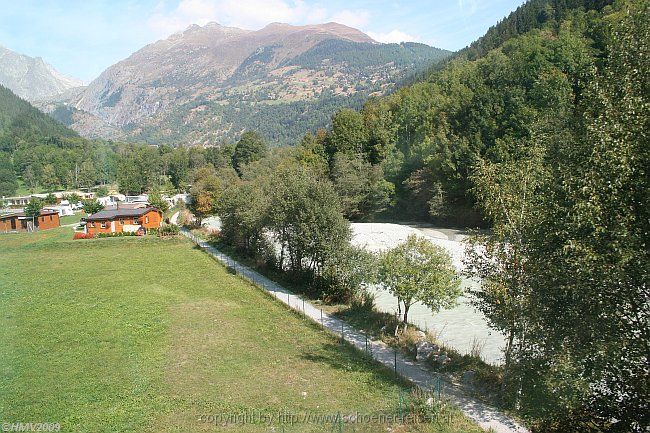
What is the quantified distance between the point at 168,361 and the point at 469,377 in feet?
36.1

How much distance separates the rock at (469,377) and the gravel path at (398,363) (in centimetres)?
54

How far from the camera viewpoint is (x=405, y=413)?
11.8m

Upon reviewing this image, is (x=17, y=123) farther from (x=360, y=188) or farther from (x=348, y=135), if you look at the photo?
(x=360, y=188)

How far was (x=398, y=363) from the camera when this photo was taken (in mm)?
16094

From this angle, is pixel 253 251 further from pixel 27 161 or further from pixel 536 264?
pixel 27 161

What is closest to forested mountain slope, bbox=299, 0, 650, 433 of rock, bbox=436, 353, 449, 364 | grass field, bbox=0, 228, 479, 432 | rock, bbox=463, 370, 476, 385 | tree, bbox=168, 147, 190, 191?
rock, bbox=463, 370, 476, 385

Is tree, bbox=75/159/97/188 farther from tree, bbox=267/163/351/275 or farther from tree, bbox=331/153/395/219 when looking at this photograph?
tree, bbox=267/163/351/275

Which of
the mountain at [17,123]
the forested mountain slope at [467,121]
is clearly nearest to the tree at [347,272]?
the forested mountain slope at [467,121]

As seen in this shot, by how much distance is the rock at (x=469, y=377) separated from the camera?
14.3 meters

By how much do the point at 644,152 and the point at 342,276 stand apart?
1822cm

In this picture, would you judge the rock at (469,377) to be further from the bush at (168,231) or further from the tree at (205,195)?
the tree at (205,195)

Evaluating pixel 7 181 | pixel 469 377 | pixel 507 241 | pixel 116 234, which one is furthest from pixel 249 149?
pixel 507 241

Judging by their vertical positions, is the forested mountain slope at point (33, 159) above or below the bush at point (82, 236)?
above

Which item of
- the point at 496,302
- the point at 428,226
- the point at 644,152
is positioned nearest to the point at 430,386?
the point at 496,302
